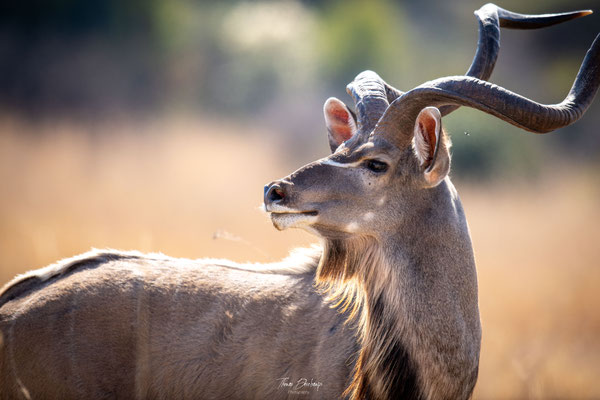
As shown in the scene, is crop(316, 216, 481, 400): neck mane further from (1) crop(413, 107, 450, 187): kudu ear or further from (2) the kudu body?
(1) crop(413, 107, 450, 187): kudu ear

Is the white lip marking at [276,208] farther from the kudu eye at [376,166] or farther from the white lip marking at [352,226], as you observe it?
the kudu eye at [376,166]

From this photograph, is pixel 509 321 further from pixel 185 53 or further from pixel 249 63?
pixel 185 53

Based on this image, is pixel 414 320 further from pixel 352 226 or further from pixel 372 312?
pixel 352 226

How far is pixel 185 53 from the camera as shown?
108 ft

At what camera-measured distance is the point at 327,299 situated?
5.22 meters

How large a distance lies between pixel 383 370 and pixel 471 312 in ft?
2.37

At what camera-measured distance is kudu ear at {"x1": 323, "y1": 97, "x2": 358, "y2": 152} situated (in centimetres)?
587

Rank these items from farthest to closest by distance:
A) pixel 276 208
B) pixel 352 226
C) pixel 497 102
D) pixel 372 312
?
pixel 372 312
pixel 352 226
pixel 276 208
pixel 497 102

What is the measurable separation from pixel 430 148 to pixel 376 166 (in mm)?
382

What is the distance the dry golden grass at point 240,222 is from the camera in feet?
29.0

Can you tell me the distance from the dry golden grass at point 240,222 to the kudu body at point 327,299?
2.79ft

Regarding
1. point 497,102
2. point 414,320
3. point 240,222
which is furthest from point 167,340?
point 240,222

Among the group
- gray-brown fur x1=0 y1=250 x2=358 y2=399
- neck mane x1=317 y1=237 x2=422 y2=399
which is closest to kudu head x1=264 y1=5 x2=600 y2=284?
neck mane x1=317 y1=237 x2=422 y2=399

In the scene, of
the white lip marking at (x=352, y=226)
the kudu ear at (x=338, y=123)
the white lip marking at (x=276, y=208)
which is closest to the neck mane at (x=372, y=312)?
the white lip marking at (x=352, y=226)
